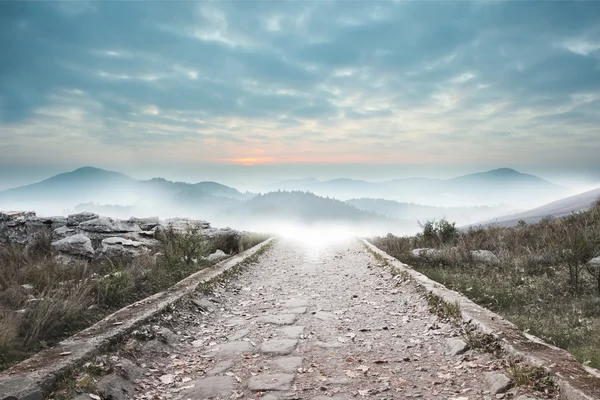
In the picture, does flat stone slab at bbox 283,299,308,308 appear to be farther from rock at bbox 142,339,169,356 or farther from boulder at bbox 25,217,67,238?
boulder at bbox 25,217,67,238

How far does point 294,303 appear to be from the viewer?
7703 mm

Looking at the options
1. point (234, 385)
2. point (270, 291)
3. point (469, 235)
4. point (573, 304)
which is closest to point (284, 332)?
point (234, 385)

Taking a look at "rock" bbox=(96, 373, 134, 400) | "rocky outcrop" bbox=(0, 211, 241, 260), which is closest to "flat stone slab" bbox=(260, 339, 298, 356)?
"rock" bbox=(96, 373, 134, 400)

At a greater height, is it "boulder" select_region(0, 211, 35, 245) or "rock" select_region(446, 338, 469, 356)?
"boulder" select_region(0, 211, 35, 245)

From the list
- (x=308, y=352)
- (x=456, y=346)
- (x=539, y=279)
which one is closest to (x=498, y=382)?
(x=456, y=346)

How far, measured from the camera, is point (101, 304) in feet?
20.1

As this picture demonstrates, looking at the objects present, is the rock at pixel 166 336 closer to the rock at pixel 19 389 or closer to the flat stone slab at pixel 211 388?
the flat stone slab at pixel 211 388

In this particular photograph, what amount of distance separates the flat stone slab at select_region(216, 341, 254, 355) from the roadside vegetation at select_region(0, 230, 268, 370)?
1737 millimetres

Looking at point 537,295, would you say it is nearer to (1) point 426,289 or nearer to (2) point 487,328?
(1) point 426,289

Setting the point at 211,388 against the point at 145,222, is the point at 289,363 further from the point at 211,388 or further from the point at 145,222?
the point at 145,222

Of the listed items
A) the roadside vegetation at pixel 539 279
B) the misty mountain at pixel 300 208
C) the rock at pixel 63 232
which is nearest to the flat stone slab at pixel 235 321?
the roadside vegetation at pixel 539 279

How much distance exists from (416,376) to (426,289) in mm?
3385

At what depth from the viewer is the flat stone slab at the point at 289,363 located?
4512 millimetres

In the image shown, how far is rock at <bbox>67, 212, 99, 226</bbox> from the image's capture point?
15359 millimetres
